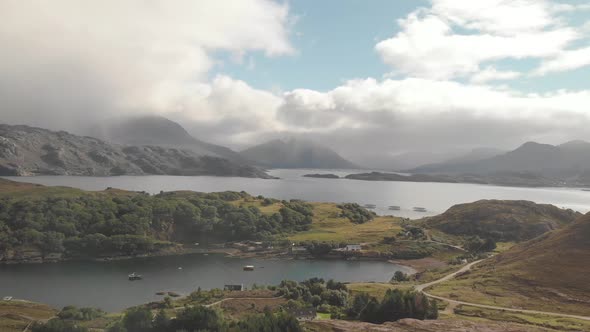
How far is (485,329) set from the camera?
56.2 m

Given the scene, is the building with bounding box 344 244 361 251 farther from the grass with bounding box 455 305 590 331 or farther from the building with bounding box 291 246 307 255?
the grass with bounding box 455 305 590 331

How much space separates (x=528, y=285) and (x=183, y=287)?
79.1m

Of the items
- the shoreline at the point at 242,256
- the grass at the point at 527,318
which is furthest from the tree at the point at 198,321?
the shoreline at the point at 242,256

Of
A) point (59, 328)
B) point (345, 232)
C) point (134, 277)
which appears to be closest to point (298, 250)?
point (345, 232)

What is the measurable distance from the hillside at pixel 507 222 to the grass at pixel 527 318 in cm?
11468

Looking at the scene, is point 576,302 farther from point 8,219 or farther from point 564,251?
point 8,219

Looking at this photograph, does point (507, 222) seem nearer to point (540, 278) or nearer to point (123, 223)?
point (540, 278)

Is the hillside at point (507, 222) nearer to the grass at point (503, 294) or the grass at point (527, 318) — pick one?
the grass at point (503, 294)

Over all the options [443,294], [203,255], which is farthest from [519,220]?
[203,255]

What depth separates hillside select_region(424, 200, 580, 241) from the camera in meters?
176

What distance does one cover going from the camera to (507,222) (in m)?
183

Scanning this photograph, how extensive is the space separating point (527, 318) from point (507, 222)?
129 metres

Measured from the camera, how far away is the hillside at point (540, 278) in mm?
77688

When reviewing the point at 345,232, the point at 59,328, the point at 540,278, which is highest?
the point at 59,328
